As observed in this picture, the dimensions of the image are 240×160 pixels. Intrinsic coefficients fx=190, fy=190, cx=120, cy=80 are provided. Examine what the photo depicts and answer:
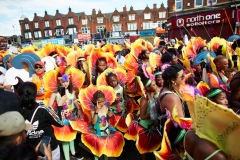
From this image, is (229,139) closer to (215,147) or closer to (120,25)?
(215,147)

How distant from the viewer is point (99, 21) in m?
48.4

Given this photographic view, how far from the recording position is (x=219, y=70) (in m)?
3.27

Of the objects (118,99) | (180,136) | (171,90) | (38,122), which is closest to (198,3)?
(118,99)

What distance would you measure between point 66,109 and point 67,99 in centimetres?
17

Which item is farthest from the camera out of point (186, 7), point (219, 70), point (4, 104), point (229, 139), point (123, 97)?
point (186, 7)

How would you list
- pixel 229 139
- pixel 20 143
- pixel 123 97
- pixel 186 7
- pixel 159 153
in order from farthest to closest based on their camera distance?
pixel 186 7 < pixel 123 97 < pixel 159 153 < pixel 20 143 < pixel 229 139

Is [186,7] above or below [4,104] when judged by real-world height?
above

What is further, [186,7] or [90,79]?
[186,7]

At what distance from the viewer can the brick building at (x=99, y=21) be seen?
154 feet

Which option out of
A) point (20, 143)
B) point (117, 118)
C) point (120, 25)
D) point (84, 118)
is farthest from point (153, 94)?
point (120, 25)

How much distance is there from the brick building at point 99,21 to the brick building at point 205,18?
27.1 metres

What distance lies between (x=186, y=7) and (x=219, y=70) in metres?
17.9

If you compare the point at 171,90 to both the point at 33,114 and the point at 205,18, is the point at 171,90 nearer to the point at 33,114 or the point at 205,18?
Answer: the point at 33,114

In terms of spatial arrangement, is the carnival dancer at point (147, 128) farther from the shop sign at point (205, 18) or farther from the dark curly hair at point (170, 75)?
the shop sign at point (205, 18)
